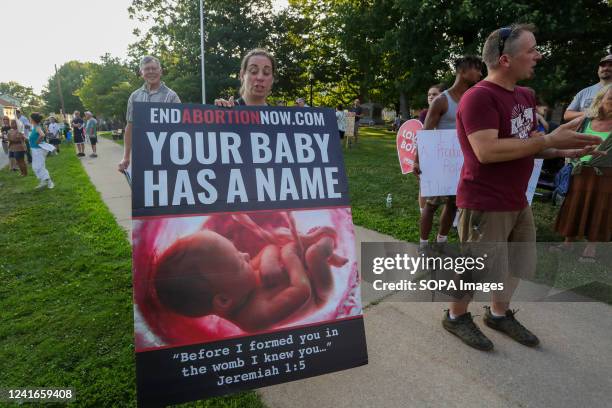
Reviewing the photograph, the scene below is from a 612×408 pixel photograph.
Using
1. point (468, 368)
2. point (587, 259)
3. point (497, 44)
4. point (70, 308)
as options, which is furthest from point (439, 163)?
point (70, 308)

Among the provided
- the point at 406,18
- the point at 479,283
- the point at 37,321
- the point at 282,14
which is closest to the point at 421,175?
the point at 479,283

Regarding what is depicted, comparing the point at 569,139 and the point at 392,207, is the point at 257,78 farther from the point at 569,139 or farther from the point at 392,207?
the point at 392,207

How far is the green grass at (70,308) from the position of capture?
2199mm

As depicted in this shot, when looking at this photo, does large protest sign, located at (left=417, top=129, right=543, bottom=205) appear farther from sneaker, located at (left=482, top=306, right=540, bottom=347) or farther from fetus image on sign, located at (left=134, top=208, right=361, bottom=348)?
fetus image on sign, located at (left=134, top=208, right=361, bottom=348)

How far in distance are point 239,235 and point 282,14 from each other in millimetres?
28449

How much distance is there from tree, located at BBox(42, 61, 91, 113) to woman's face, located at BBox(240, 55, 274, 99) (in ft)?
272

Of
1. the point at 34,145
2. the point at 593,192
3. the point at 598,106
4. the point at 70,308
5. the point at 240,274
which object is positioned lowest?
the point at 70,308

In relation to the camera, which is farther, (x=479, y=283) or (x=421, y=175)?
(x=421, y=175)

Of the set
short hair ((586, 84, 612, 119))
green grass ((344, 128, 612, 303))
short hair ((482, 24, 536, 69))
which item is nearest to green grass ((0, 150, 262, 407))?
short hair ((482, 24, 536, 69))

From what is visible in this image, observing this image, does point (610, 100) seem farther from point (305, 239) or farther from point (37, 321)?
point (37, 321)

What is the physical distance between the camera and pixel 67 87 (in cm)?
7794

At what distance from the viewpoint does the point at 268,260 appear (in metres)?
1.79

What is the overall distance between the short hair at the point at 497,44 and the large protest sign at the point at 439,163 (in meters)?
1.25

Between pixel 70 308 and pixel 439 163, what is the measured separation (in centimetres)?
351
